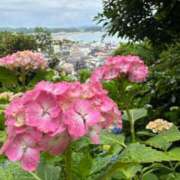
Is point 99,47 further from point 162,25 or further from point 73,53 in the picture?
point 162,25

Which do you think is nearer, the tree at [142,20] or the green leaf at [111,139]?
the green leaf at [111,139]

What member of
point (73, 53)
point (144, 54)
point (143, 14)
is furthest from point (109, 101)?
point (144, 54)

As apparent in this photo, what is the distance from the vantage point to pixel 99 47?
373 inches

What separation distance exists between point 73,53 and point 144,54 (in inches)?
123

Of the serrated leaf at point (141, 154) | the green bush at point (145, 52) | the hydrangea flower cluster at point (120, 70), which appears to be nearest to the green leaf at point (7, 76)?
the hydrangea flower cluster at point (120, 70)

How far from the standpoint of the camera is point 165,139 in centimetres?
230

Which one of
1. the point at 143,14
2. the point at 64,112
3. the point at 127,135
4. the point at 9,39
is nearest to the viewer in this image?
the point at 64,112

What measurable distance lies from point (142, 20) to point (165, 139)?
450 centimetres

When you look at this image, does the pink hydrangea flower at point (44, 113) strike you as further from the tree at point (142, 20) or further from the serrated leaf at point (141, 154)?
the tree at point (142, 20)

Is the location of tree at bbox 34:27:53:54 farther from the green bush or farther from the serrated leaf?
the serrated leaf

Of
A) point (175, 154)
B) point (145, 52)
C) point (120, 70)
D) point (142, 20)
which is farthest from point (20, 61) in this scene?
point (145, 52)

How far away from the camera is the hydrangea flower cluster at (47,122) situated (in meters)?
1.30

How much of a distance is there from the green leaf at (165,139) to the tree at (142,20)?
3.73 m

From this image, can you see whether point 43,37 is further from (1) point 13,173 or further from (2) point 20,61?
(1) point 13,173
